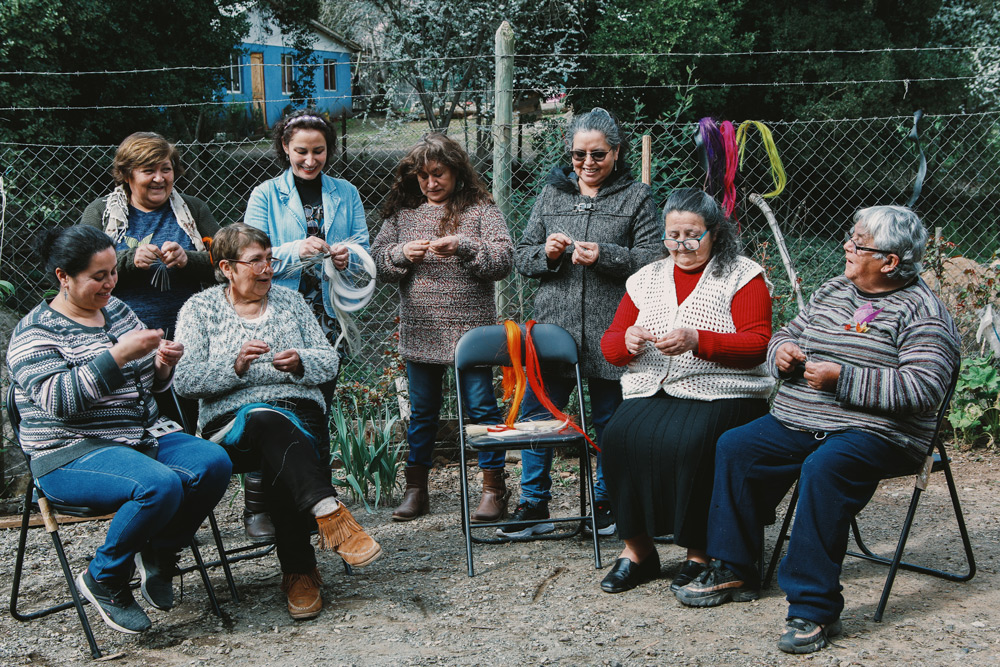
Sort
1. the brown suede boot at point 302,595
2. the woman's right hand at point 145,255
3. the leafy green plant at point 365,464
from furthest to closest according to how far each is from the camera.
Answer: the leafy green plant at point 365,464 < the woman's right hand at point 145,255 < the brown suede boot at point 302,595

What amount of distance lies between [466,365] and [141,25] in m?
9.99

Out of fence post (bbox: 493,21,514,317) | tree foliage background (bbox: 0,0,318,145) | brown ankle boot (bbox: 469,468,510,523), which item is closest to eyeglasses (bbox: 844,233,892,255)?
brown ankle boot (bbox: 469,468,510,523)

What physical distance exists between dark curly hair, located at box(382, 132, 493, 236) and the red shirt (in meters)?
0.98

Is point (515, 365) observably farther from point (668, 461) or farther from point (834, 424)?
point (834, 424)

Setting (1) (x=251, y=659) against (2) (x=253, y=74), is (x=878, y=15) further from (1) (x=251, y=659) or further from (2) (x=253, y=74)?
(2) (x=253, y=74)

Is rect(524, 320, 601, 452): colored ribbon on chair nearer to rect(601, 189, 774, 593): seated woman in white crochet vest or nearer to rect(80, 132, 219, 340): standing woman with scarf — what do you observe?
rect(601, 189, 774, 593): seated woman in white crochet vest

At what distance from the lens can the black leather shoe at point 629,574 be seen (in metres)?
3.46

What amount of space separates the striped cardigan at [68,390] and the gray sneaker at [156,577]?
0.39m

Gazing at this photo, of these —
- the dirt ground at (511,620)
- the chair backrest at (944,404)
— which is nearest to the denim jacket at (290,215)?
the dirt ground at (511,620)

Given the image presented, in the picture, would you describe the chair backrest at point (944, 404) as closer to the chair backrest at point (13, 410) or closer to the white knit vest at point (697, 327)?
the white knit vest at point (697, 327)

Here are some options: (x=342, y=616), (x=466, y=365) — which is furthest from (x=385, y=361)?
(x=342, y=616)

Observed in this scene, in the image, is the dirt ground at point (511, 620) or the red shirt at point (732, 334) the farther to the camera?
the red shirt at point (732, 334)

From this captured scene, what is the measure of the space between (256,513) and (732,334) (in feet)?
7.78

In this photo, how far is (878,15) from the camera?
14258 millimetres
